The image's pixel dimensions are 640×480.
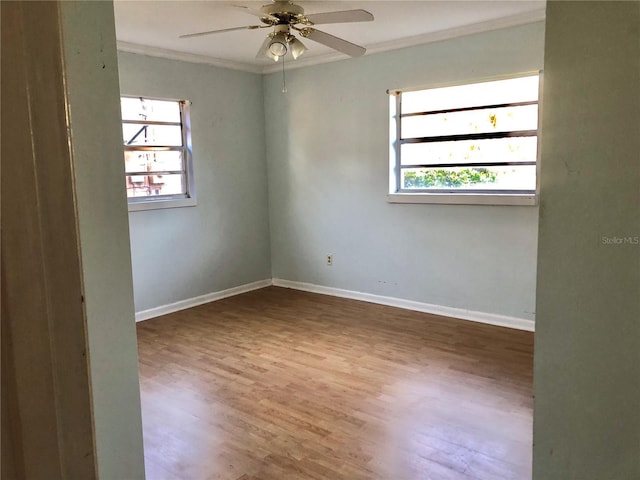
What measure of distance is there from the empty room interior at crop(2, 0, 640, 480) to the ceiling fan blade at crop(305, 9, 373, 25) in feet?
0.17

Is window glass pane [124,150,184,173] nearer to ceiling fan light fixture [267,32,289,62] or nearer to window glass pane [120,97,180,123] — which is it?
window glass pane [120,97,180,123]

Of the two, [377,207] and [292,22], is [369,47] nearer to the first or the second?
[377,207]

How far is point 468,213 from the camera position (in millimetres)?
4461

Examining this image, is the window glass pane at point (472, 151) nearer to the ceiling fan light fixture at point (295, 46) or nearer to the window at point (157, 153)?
the ceiling fan light fixture at point (295, 46)

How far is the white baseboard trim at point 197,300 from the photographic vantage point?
4.86m

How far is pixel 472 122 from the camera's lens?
444 cm

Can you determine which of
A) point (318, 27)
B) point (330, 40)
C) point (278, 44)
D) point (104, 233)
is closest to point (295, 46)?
point (278, 44)

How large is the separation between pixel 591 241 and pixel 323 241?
487cm

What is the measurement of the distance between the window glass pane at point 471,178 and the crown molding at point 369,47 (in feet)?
3.68

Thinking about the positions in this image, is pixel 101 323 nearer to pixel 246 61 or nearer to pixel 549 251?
pixel 549 251

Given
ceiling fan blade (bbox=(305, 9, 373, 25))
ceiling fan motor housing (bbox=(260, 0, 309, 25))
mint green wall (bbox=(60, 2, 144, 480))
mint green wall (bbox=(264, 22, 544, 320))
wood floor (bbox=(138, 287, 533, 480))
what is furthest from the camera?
mint green wall (bbox=(264, 22, 544, 320))

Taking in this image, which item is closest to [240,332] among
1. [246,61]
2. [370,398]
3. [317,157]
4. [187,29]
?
[370,398]

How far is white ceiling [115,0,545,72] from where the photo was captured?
11.5 ft

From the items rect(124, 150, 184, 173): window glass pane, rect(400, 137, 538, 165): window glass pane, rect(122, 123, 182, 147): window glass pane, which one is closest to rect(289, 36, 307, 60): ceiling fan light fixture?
rect(400, 137, 538, 165): window glass pane
